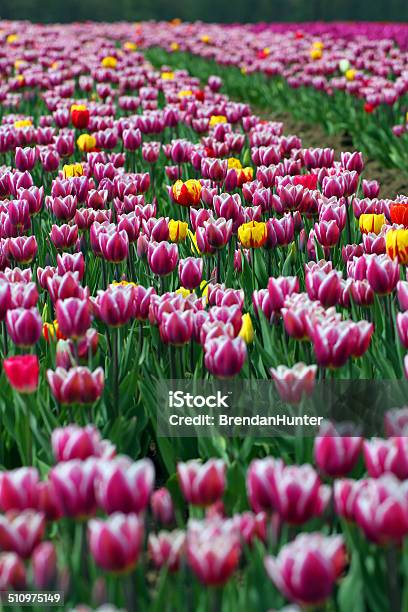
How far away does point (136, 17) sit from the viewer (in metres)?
39.8

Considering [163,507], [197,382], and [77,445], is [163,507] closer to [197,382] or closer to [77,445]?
[77,445]

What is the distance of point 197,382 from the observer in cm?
275

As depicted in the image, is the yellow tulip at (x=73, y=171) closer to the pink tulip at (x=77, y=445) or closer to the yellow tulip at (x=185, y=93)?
the yellow tulip at (x=185, y=93)

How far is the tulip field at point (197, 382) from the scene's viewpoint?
1.65 m

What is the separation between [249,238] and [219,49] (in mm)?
12980

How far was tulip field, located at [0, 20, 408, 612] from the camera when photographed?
165cm

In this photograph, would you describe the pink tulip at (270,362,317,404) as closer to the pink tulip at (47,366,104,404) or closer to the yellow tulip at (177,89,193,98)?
the pink tulip at (47,366,104,404)

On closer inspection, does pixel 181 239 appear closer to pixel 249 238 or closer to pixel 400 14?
pixel 249 238

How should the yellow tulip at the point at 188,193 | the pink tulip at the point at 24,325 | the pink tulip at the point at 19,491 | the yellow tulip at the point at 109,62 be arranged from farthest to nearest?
the yellow tulip at the point at 109,62, the yellow tulip at the point at 188,193, the pink tulip at the point at 24,325, the pink tulip at the point at 19,491

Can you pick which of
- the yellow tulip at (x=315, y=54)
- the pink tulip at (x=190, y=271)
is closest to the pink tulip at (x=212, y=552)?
the pink tulip at (x=190, y=271)

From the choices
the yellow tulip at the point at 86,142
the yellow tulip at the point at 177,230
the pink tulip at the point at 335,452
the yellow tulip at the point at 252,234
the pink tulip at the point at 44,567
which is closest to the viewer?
the pink tulip at the point at 44,567

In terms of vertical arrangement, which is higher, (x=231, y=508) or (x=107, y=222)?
(x=107, y=222)

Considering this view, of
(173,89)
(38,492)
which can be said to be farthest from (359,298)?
(173,89)

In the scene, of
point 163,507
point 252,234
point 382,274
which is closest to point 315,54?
point 252,234
